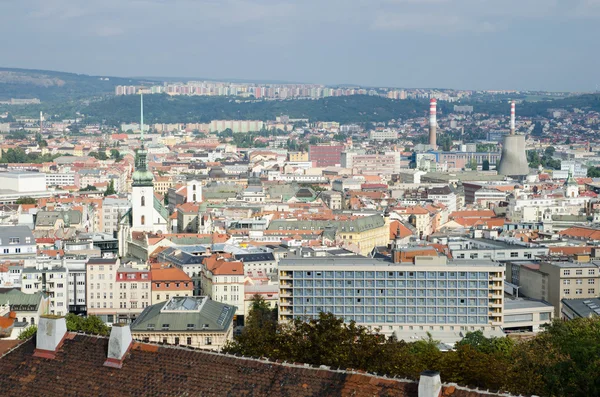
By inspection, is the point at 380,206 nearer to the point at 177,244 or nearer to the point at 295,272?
the point at 177,244

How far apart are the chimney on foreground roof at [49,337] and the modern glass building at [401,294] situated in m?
20.0

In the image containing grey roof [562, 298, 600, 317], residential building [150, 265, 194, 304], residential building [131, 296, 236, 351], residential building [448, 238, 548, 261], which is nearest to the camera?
residential building [131, 296, 236, 351]

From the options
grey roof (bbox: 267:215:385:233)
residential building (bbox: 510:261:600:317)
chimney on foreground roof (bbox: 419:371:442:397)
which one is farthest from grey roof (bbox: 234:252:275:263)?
chimney on foreground roof (bbox: 419:371:442:397)

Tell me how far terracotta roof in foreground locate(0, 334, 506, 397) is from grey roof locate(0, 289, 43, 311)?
18.6m

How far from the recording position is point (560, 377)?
2130 cm

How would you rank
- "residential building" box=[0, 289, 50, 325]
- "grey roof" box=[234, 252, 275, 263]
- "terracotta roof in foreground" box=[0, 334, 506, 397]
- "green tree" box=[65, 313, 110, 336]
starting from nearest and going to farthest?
"terracotta roof in foreground" box=[0, 334, 506, 397], "green tree" box=[65, 313, 110, 336], "residential building" box=[0, 289, 50, 325], "grey roof" box=[234, 252, 275, 263]

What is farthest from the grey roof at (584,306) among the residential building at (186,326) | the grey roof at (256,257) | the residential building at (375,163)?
the residential building at (375,163)

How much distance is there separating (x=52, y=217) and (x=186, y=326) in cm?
2850

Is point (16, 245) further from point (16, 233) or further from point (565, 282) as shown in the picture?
point (565, 282)

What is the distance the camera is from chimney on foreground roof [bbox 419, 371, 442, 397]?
558 inches

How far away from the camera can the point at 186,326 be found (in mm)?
31516

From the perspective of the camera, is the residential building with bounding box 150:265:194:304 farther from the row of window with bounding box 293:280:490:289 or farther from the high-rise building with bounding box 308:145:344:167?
the high-rise building with bounding box 308:145:344:167

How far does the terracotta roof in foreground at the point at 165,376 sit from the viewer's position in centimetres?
1516

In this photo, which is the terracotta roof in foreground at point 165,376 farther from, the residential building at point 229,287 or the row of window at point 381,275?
the residential building at point 229,287
